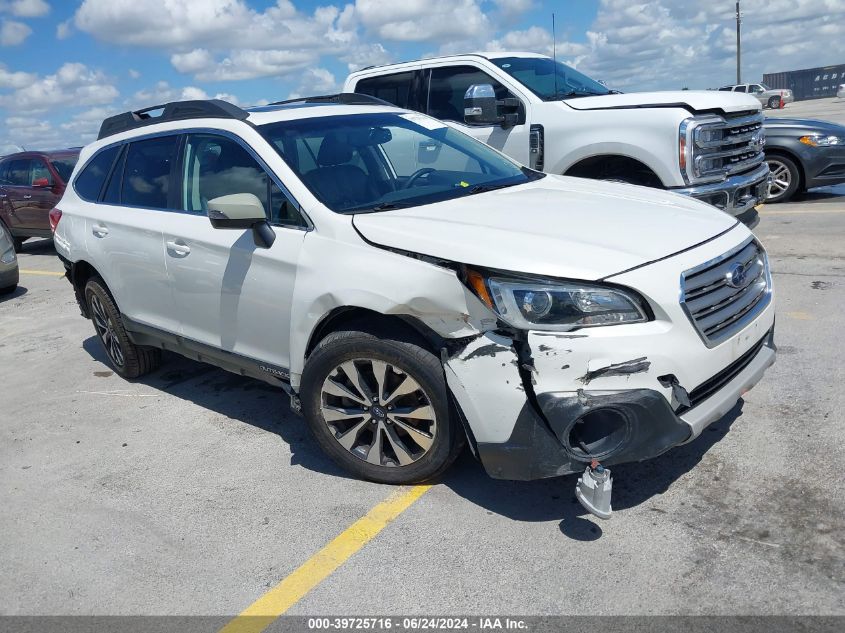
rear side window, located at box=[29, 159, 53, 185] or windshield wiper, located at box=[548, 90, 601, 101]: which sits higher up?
windshield wiper, located at box=[548, 90, 601, 101]

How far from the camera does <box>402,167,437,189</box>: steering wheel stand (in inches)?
159

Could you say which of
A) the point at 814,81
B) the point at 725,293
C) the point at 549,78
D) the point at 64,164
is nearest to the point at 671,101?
the point at 549,78

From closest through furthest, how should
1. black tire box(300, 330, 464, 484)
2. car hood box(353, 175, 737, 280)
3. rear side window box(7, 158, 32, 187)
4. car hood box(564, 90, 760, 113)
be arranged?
car hood box(353, 175, 737, 280)
black tire box(300, 330, 464, 484)
car hood box(564, 90, 760, 113)
rear side window box(7, 158, 32, 187)

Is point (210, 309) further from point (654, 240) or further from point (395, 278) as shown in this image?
point (654, 240)

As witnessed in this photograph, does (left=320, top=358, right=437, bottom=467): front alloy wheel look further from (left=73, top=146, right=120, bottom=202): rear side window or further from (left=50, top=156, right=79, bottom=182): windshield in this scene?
(left=50, top=156, right=79, bottom=182): windshield

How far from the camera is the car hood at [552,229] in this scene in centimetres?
299

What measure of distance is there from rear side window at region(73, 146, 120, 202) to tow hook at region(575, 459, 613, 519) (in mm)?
4077

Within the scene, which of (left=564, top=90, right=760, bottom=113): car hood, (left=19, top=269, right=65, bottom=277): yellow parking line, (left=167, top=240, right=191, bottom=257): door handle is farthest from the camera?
(left=19, top=269, right=65, bottom=277): yellow parking line

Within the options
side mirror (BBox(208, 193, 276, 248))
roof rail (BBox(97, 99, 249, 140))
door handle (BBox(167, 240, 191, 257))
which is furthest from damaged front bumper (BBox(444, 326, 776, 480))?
roof rail (BBox(97, 99, 249, 140))

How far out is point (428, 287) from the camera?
313cm

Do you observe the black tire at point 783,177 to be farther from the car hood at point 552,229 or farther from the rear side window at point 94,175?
the rear side window at point 94,175

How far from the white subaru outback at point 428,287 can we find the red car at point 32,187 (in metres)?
8.36

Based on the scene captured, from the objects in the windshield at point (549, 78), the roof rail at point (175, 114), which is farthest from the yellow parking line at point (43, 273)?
the windshield at point (549, 78)

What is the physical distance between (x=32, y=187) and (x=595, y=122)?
996cm
